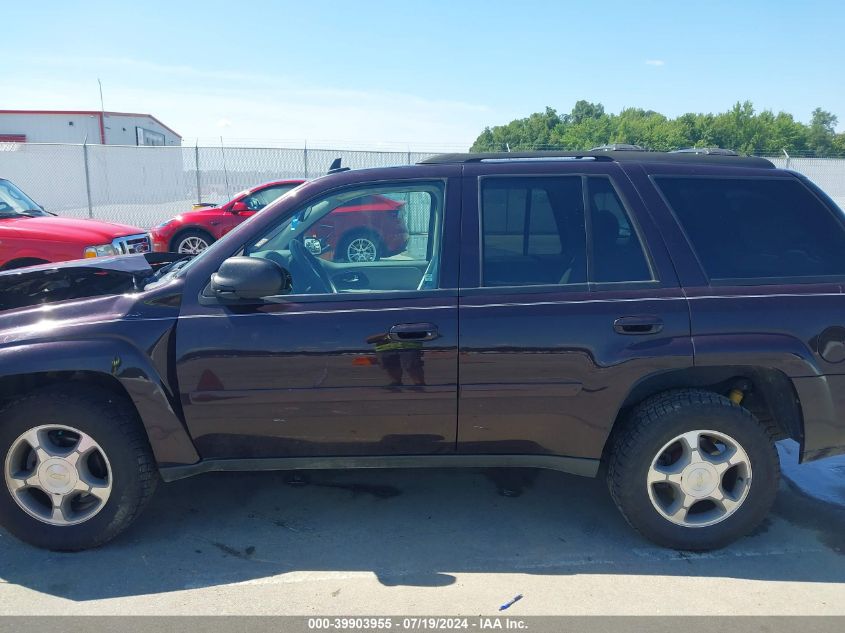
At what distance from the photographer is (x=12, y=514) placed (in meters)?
3.21

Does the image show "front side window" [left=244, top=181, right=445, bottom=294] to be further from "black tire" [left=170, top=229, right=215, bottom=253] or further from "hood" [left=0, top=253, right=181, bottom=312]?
"black tire" [left=170, top=229, right=215, bottom=253]

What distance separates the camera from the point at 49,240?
6809 millimetres

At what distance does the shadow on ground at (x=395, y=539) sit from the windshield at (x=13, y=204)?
5.06 metres

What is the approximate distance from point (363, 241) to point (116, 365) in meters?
1.43

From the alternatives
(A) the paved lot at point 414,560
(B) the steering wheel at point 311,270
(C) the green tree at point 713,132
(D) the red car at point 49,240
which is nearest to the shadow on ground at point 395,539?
(A) the paved lot at point 414,560

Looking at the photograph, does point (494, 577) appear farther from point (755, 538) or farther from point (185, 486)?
point (185, 486)

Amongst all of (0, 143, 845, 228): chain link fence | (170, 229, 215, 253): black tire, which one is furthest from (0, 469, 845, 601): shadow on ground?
(0, 143, 845, 228): chain link fence

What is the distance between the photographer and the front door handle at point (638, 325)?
10.1 ft

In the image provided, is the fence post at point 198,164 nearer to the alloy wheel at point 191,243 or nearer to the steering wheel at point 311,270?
the alloy wheel at point 191,243

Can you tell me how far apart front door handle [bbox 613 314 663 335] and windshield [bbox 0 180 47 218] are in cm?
698

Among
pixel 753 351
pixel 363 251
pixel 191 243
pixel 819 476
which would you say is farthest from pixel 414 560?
pixel 191 243

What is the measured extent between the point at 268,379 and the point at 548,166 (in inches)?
68.3

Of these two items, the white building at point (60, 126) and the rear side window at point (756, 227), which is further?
the white building at point (60, 126)

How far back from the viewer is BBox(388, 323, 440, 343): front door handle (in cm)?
305
